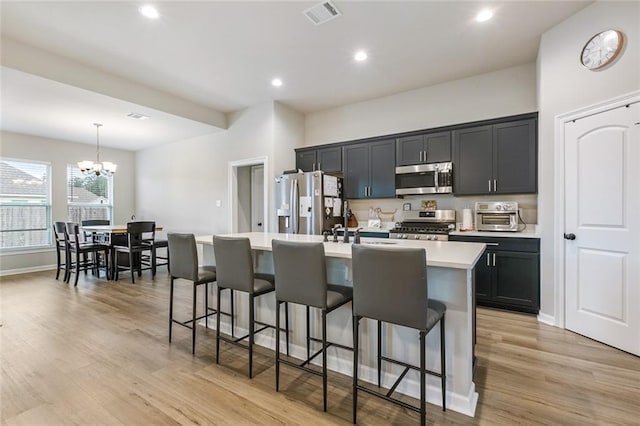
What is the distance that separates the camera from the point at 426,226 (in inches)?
164

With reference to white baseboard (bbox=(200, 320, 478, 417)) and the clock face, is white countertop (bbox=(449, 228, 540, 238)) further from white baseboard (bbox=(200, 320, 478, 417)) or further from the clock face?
white baseboard (bbox=(200, 320, 478, 417))

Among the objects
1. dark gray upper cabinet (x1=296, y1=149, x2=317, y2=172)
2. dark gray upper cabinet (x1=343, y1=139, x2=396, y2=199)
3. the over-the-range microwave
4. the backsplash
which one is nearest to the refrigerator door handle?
dark gray upper cabinet (x1=296, y1=149, x2=317, y2=172)

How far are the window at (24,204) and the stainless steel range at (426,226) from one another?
7.07 metres

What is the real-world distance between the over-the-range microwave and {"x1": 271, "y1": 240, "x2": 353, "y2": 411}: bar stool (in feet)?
8.56

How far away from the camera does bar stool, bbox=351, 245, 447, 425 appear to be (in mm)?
1555

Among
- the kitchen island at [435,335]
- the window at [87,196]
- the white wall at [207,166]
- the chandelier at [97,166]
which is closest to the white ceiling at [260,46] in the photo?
the white wall at [207,166]

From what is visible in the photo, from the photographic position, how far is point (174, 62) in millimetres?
3709

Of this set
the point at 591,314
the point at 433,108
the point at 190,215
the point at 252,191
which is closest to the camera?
the point at 591,314

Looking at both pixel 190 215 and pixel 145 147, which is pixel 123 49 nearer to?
pixel 190 215

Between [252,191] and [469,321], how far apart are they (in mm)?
4888

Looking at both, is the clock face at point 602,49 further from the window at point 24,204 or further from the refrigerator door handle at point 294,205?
the window at point 24,204

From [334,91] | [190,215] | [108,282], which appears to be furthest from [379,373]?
[190,215]

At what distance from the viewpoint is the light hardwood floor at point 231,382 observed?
1.76 metres

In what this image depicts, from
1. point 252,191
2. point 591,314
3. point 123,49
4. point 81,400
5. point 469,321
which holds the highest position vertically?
point 123,49
